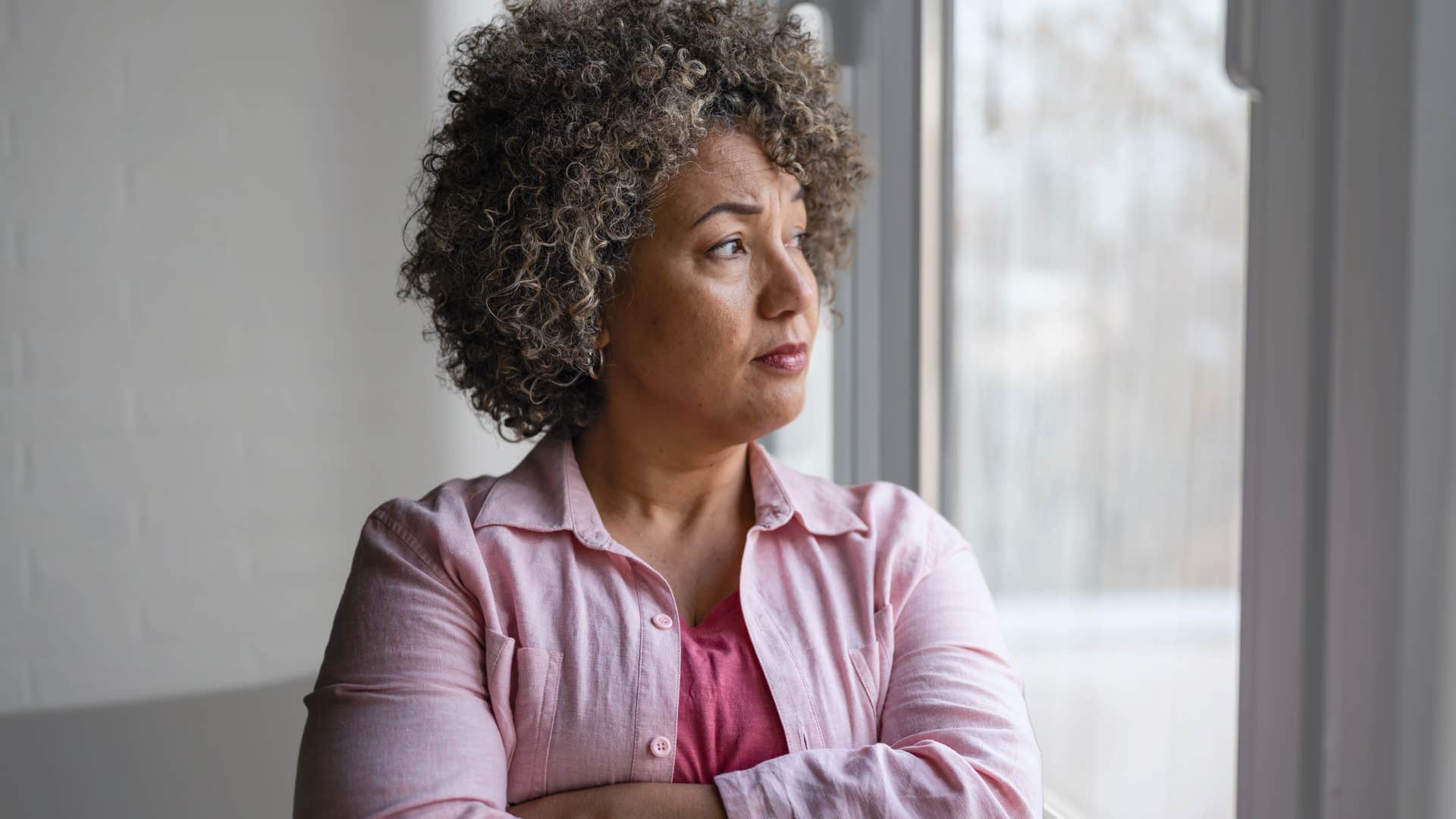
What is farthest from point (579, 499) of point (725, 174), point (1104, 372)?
point (1104, 372)

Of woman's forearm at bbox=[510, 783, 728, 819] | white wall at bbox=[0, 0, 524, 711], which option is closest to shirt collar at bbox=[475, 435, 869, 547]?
woman's forearm at bbox=[510, 783, 728, 819]

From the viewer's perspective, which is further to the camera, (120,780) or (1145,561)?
(120,780)

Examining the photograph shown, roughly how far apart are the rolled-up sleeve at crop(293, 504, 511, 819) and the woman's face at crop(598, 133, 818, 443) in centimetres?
36

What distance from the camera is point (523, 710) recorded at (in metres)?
1.24

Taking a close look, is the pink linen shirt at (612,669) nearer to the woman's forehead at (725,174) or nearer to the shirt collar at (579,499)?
the shirt collar at (579,499)

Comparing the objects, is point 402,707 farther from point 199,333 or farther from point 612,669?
point 199,333

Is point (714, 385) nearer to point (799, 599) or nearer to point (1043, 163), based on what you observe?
point (799, 599)

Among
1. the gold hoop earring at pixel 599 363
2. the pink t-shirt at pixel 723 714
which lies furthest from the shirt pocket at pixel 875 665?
the gold hoop earring at pixel 599 363

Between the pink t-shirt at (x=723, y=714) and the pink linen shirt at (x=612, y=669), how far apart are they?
0.02 metres

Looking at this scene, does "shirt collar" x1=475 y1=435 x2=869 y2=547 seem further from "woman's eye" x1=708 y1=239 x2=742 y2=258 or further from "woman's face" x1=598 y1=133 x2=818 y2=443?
"woman's eye" x1=708 y1=239 x2=742 y2=258

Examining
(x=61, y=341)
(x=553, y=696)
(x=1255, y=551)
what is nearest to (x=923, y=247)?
(x=1255, y=551)

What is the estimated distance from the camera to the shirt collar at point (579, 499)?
4.42 feet

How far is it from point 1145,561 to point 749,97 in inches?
31.1

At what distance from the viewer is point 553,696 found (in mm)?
1246
